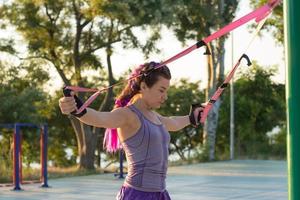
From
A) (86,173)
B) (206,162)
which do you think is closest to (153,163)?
(86,173)

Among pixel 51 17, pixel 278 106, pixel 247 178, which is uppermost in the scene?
pixel 51 17

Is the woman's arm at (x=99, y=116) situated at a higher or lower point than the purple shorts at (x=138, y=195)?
higher

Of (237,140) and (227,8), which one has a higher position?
(227,8)

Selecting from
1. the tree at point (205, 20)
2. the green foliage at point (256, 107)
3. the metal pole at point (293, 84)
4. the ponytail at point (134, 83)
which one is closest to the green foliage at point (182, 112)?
the green foliage at point (256, 107)

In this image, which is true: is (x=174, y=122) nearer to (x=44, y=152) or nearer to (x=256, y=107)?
(x=44, y=152)

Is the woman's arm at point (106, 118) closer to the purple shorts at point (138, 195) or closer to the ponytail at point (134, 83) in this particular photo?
the ponytail at point (134, 83)

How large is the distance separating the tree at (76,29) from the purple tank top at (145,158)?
12.9m

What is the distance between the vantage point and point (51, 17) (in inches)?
722

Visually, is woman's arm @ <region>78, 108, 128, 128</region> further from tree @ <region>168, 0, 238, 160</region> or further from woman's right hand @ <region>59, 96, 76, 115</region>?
tree @ <region>168, 0, 238, 160</region>

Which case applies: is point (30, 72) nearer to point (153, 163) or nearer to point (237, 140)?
point (237, 140)

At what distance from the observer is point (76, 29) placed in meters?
18.4

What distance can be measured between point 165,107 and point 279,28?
6.99m

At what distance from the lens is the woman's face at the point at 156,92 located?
4191mm

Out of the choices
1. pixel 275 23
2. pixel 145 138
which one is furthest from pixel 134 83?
pixel 275 23
